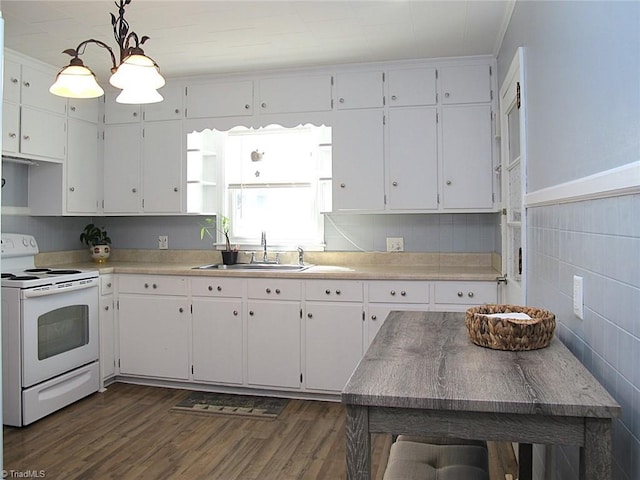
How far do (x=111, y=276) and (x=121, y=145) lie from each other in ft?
3.67

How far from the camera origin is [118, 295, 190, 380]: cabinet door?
3.74 meters

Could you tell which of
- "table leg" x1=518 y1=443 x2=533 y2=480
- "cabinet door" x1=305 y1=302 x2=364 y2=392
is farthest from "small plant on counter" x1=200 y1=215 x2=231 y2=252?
"table leg" x1=518 y1=443 x2=533 y2=480

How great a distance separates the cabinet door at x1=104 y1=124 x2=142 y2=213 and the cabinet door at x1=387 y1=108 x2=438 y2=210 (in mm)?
2085

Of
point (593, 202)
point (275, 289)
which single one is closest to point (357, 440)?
point (593, 202)

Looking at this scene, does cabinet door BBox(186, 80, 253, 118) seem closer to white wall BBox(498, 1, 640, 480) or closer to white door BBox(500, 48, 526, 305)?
white door BBox(500, 48, 526, 305)

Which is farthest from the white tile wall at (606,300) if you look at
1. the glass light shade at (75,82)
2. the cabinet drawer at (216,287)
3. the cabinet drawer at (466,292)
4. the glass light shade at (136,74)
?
the cabinet drawer at (216,287)

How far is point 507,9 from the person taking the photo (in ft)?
9.07

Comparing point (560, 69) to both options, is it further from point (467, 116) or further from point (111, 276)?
Result: point (111, 276)

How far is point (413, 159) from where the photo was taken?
3635 millimetres

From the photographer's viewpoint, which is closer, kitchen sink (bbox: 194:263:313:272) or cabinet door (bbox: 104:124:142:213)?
kitchen sink (bbox: 194:263:313:272)

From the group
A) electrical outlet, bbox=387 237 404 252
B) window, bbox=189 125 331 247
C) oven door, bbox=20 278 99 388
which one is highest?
window, bbox=189 125 331 247

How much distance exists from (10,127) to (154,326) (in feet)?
5.55

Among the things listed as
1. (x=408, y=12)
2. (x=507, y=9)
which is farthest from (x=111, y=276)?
(x=507, y=9)

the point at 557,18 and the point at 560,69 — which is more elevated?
the point at 557,18
